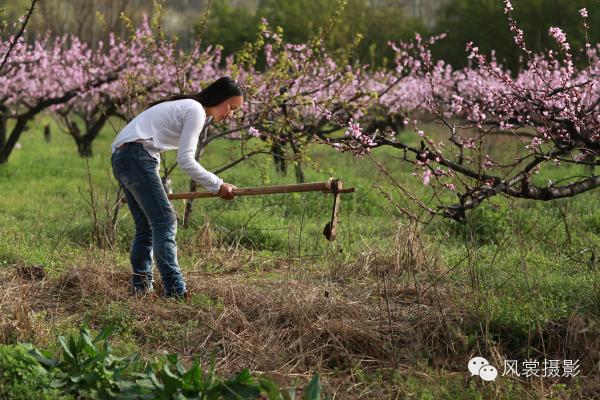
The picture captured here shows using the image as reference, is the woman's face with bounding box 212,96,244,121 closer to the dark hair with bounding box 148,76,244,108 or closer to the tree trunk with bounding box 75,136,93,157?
the dark hair with bounding box 148,76,244,108

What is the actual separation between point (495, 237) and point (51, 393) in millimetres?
4838

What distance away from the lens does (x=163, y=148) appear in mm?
5078

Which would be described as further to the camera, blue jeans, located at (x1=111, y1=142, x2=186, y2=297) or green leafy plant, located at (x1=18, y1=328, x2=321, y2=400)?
blue jeans, located at (x1=111, y1=142, x2=186, y2=297)

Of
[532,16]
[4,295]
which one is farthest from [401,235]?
[532,16]

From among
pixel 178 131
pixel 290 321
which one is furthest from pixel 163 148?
pixel 290 321

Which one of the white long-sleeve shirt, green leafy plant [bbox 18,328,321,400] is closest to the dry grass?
green leafy plant [bbox 18,328,321,400]

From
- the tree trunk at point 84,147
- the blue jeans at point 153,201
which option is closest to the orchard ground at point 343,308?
the blue jeans at point 153,201

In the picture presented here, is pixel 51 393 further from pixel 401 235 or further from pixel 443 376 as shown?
pixel 401 235

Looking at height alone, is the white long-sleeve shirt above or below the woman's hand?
above

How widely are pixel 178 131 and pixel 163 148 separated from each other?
0.15 meters

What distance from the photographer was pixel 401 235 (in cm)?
595

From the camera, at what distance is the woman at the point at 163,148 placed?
493 centimetres

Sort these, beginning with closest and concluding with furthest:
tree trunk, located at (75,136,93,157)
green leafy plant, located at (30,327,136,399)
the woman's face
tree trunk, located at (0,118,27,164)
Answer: green leafy plant, located at (30,327,136,399)
the woman's face
tree trunk, located at (0,118,27,164)
tree trunk, located at (75,136,93,157)

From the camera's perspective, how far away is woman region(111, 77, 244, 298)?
493 cm
